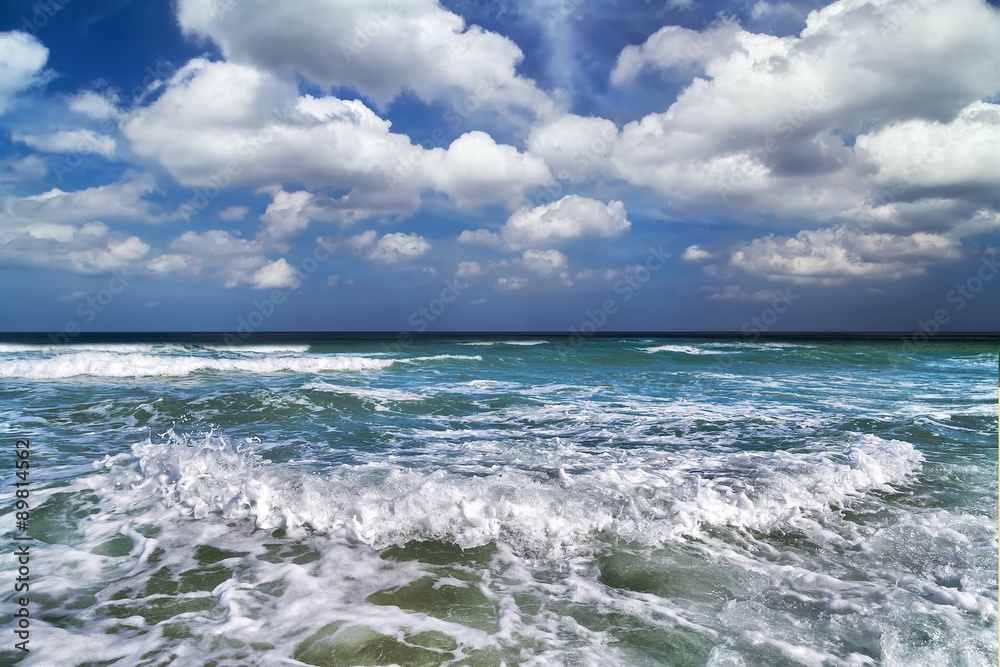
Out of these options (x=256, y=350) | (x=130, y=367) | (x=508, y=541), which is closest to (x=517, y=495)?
(x=508, y=541)

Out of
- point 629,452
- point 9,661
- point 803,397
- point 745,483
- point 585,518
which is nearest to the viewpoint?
point 9,661

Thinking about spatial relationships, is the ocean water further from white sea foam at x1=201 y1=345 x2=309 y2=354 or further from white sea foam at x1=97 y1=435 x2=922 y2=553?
white sea foam at x1=201 y1=345 x2=309 y2=354

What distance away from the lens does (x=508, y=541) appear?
16.5 ft

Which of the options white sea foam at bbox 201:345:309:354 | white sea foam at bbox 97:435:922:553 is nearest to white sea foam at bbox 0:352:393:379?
white sea foam at bbox 201:345:309:354

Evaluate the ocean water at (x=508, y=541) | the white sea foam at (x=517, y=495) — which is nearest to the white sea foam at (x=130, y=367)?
the ocean water at (x=508, y=541)

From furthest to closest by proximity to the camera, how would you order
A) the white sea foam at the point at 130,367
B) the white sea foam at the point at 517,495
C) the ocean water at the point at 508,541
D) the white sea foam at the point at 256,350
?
1. the white sea foam at the point at 256,350
2. the white sea foam at the point at 130,367
3. the white sea foam at the point at 517,495
4. the ocean water at the point at 508,541

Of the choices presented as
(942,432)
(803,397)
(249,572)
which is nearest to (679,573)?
(249,572)

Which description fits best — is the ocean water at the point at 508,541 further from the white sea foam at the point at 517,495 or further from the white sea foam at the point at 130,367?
the white sea foam at the point at 130,367

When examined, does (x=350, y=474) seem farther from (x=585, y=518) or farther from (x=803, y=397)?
(x=803, y=397)

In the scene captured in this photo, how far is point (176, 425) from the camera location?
10.2 m

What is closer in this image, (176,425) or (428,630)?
(428,630)

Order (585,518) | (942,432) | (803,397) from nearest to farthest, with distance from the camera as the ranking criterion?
(585,518)
(942,432)
(803,397)

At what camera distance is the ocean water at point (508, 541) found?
3.43 m

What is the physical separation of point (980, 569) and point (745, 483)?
→ 2379 millimetres
